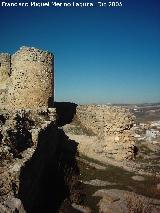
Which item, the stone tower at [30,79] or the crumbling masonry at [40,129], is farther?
the stone tower at [30,79]

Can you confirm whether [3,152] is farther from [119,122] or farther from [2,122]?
[119,122]

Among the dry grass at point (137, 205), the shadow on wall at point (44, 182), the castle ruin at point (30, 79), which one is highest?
the castle ruin at point (30, 79)

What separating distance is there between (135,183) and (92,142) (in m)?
5.27

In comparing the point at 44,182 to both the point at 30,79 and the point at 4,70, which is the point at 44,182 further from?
the point at 4,70

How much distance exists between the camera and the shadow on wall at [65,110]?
Answer: 24.5 metres

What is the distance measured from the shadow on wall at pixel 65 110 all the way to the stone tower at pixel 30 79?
4.38 m

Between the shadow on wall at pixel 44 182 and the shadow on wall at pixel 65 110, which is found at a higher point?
the shadow on wall at pixel 65 110

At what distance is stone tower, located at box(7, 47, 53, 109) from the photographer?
19.7 metres

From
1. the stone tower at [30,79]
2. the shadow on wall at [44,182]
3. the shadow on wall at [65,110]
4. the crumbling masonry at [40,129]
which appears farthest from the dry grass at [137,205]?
the shadow on wall at [65,110]

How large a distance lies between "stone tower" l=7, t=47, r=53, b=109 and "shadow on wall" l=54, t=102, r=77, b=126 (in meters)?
4.38

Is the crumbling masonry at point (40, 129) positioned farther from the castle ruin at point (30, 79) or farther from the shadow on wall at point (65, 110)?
the shadow on wall at point (65, 110)

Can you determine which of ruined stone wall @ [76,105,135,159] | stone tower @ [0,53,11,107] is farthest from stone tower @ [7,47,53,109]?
ruined stone wall @ [76,105,135,159]

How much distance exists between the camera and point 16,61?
66.4 ft

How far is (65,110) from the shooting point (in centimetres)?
2542
